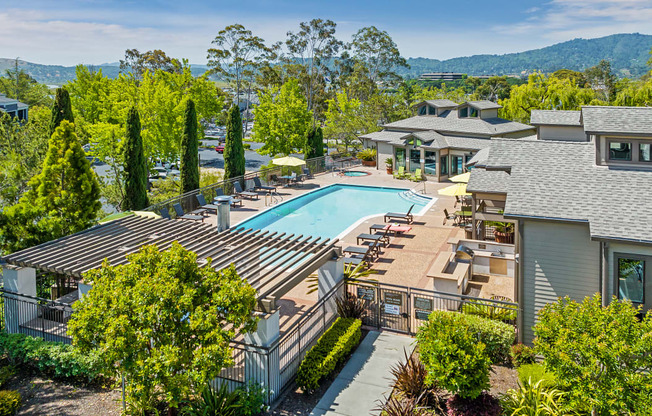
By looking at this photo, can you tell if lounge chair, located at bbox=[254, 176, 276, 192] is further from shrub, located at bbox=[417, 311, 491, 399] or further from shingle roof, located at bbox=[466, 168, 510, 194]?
shrub, located at bbox=[417, 311, 491, 399]

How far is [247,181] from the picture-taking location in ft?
111

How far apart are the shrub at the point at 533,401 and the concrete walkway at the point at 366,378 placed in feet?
8.73

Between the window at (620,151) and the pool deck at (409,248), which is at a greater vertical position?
the window at (620,151)

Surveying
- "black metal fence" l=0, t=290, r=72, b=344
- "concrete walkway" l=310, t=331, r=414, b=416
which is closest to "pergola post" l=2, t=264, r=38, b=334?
"black metal fence" l=0, t=290, r=72, b=344

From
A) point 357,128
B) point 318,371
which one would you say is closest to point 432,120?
point 357,128

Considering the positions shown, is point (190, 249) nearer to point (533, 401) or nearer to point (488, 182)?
point (533, 401)

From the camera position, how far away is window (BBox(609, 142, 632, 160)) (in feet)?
46.2

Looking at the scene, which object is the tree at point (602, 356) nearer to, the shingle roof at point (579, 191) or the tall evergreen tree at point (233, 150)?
the shingle roof at point (579, 191)

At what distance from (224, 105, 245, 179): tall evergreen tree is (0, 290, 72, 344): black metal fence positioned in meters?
21.3

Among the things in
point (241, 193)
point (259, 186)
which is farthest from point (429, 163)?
point (241, 193)

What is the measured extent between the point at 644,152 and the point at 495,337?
21.9ft

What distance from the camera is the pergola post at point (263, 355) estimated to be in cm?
1096

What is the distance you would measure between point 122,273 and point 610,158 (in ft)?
43.2

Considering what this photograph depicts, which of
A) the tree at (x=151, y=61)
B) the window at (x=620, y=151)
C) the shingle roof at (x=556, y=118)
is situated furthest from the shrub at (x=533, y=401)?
the tree at (x=151, y=61)
